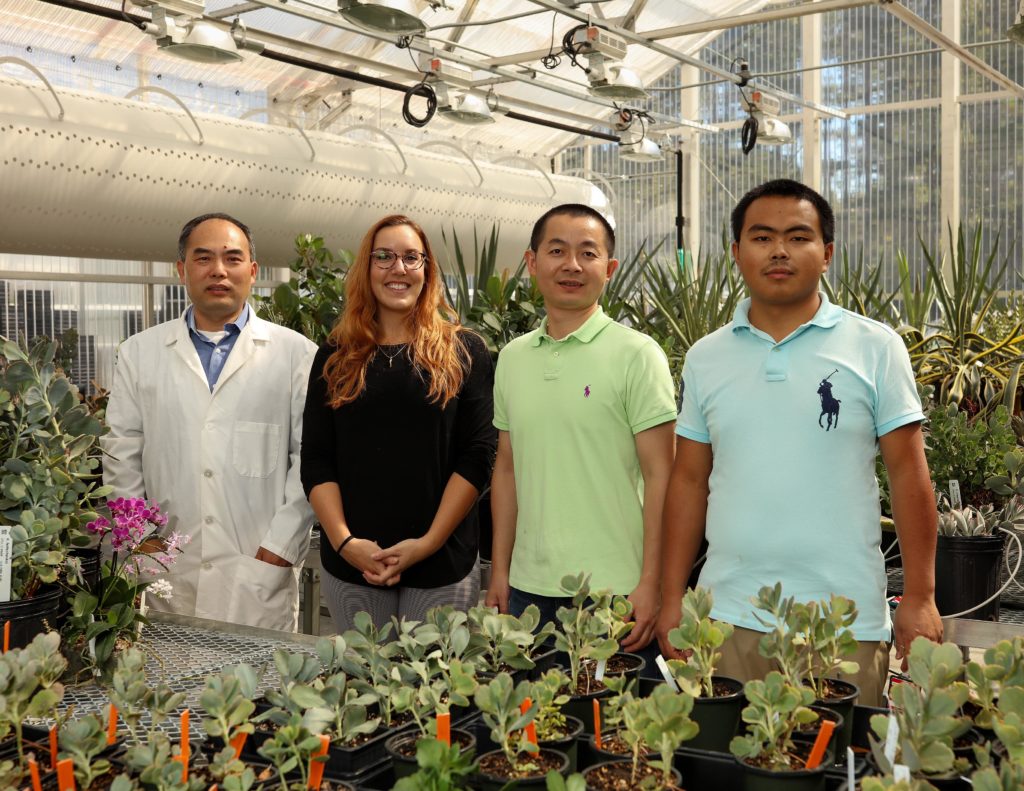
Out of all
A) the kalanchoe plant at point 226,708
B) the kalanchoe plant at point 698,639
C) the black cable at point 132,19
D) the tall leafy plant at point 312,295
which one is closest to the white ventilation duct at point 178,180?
the black cable at point 132,19

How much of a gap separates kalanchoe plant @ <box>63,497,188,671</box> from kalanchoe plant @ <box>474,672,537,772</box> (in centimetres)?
78

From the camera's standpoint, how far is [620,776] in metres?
0.96

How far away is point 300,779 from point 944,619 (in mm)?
1338

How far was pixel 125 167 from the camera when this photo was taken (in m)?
5.54

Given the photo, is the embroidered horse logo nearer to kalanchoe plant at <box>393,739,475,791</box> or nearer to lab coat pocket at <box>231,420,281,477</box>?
kalanchoe plant at <box>393,739,475,791</box>

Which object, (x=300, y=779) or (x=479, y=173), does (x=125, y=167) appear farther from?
(x=300, y=779)

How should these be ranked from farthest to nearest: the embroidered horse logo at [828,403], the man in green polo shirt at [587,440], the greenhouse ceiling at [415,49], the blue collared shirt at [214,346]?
the greenhouse ceiling at [415,49] → the blue collared shirt at [214,346] → the man in green polo shirt at [587,440] → the embroidered horse logo at [828,403]

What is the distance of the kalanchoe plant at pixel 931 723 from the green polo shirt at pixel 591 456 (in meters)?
1.00

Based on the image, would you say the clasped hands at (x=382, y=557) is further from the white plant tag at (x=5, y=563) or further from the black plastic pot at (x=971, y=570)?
the black plastic pot at (x=971, y=570)

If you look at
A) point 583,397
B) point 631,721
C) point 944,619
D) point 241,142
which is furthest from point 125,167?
point 631,721

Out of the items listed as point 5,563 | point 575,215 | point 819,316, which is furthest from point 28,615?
point 819,316

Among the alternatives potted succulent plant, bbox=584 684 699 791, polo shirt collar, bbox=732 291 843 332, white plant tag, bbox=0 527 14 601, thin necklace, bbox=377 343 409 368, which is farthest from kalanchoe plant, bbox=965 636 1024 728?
thin necklace, bbox=377 343 409 368

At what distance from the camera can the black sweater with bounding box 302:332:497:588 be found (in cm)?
206

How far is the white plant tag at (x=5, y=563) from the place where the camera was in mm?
1459
